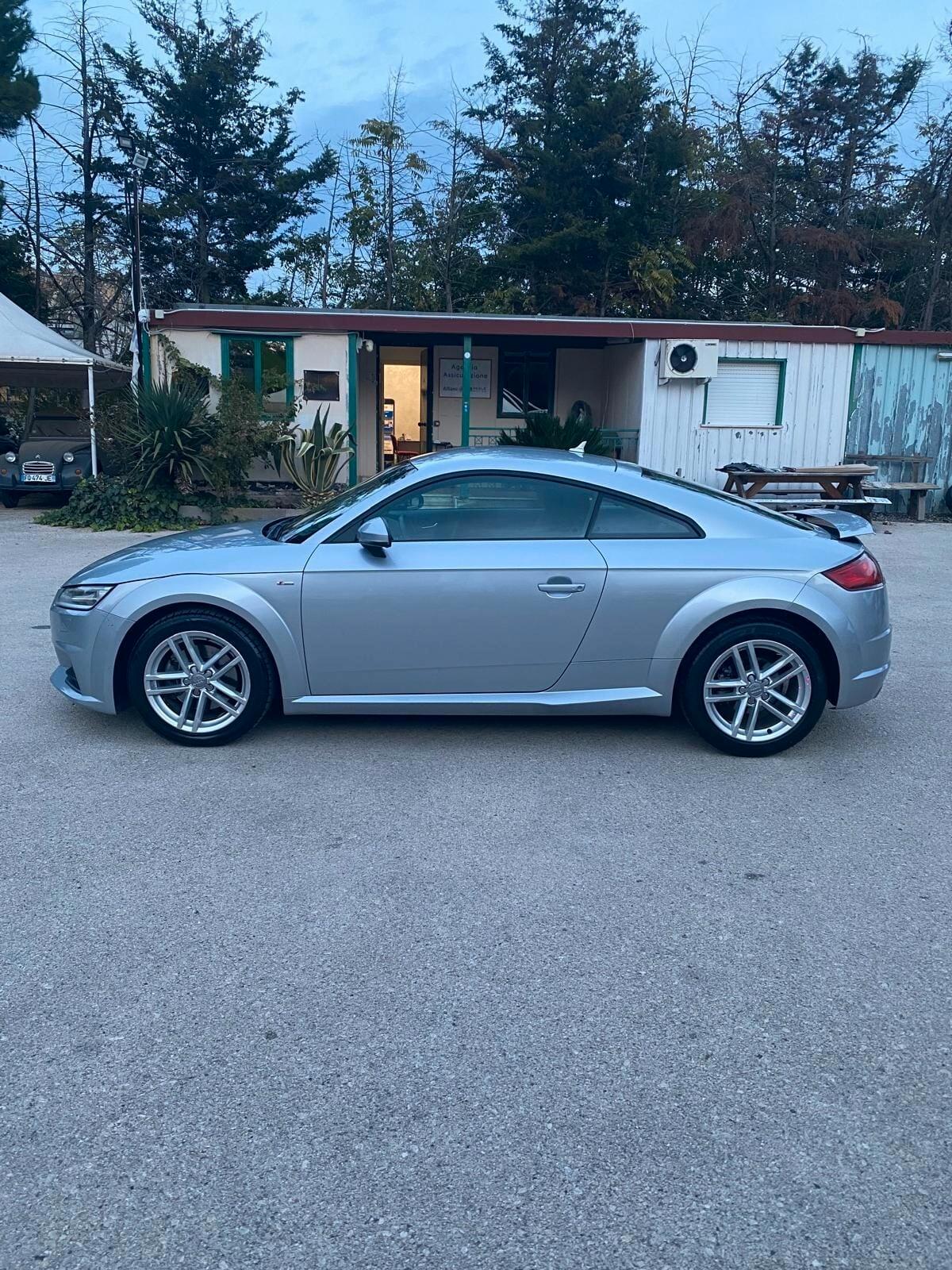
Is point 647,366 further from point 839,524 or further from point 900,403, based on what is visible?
point 839,524

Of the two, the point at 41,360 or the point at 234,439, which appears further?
the point at 41,360

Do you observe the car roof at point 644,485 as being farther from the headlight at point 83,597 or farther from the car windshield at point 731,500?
the headlight at point 83,597

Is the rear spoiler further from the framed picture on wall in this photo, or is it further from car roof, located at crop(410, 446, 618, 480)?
the framed picture on wall

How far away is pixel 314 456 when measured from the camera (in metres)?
15.0

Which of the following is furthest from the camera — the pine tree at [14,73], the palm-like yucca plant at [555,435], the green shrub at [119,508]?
the pine tree at [14,73]

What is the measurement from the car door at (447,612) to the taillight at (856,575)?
117cm

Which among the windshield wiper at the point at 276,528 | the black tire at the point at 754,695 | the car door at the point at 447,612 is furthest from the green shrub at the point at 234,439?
the black tire at the point at 754,695

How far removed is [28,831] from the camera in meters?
4.21

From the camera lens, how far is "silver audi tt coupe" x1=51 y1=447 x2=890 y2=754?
5.06 metres

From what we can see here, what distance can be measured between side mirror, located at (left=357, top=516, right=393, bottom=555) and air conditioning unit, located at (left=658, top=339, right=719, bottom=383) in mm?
11672

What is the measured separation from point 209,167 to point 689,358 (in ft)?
55.3

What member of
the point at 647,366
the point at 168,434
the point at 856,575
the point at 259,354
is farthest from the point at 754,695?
the point at 259,354

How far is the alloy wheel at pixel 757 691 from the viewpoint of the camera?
202 inches

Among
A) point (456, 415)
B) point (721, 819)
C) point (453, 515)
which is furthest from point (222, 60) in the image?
point (721, 819)
